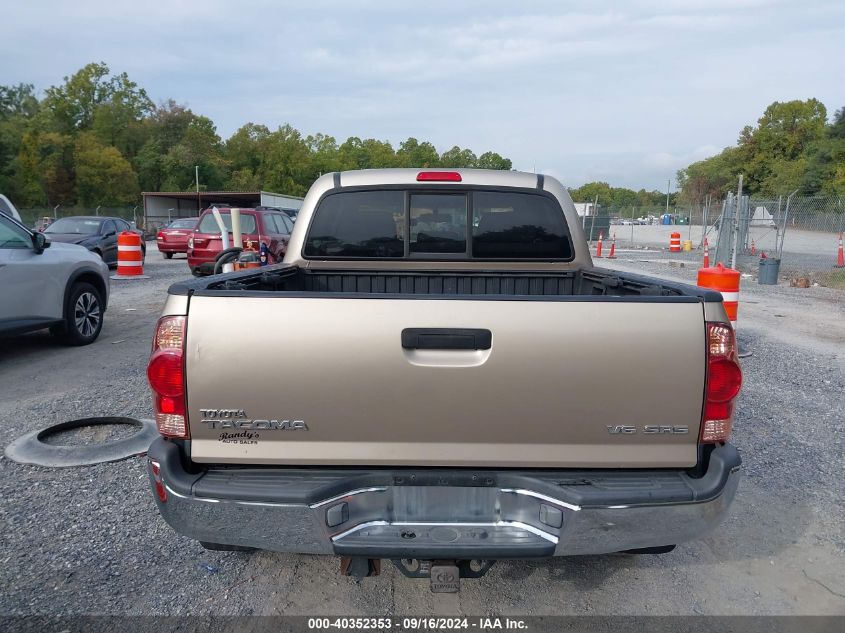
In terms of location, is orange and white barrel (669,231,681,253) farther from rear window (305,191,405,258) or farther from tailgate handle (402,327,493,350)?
tailgate handle (402,327,493,350)

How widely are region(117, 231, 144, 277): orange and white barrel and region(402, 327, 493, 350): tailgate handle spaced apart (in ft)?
50.1

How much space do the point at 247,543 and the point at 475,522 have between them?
34.2 inches

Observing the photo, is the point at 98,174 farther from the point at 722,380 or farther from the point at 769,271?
the point at 722,380

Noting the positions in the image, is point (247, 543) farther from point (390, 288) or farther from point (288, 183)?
point (288, 183)

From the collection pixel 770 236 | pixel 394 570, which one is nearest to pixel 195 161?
pixel 770 236

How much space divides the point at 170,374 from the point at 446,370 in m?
1.04

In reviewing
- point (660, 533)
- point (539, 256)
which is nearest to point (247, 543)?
point (660, 533)

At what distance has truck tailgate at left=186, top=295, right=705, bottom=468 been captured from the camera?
2.46 meters

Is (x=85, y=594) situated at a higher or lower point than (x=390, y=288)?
lower

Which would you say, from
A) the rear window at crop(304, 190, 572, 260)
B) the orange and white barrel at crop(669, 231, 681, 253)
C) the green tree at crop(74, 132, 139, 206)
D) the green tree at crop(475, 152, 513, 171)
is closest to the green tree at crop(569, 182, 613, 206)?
the green tree at crop(475, 152, 513, 171)

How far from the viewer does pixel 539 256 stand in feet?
14.7

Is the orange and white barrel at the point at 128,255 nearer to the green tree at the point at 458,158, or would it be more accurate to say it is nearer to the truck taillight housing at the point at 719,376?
the truck taillight housing at the point at 719,376

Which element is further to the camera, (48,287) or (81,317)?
(81,317)

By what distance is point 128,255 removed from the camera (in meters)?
16.4
